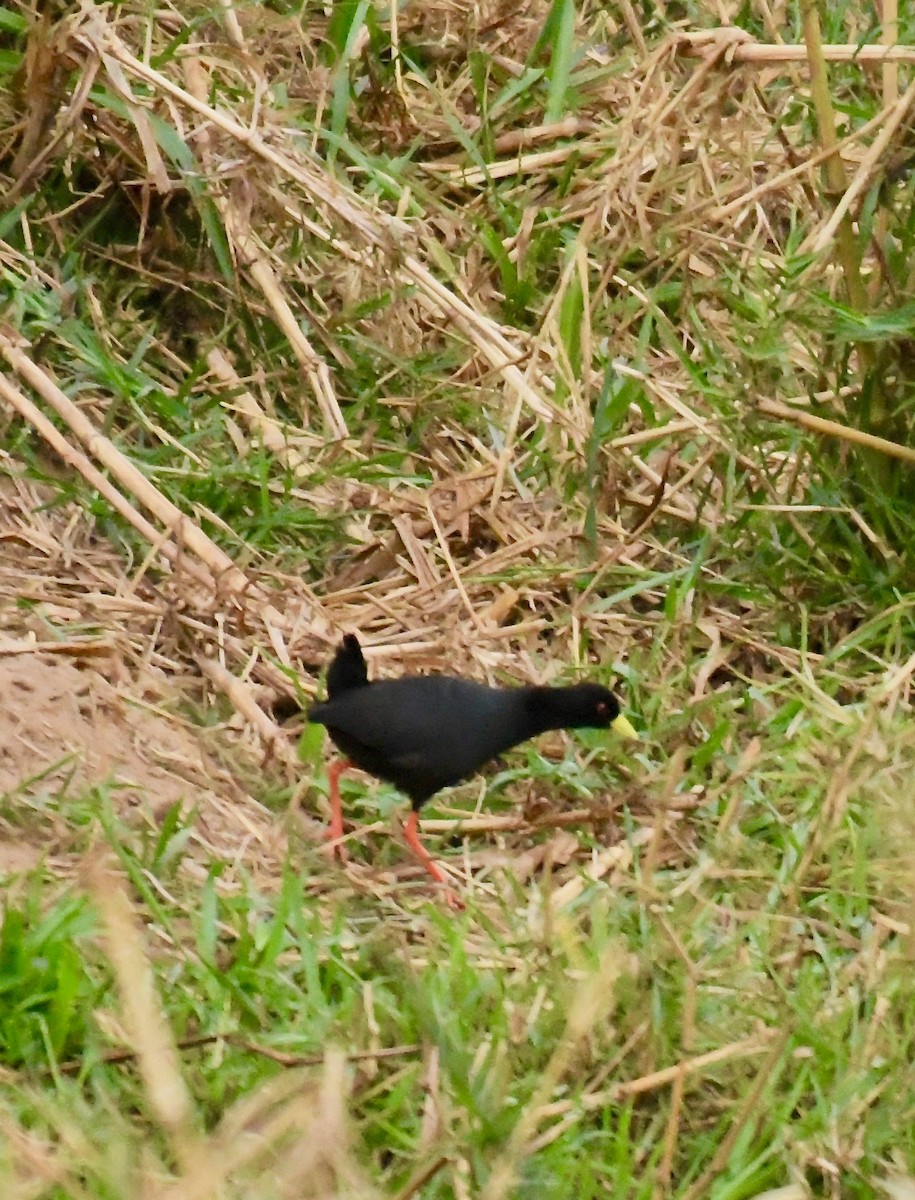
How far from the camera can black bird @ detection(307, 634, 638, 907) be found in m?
3.10

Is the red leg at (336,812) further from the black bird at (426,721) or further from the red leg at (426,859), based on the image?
the red leg at (426,859)

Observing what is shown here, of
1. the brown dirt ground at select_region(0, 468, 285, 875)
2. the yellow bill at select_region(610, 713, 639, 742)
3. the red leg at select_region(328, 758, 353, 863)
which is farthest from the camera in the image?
the yellow bill at select_region(610, 713, 639, 742)

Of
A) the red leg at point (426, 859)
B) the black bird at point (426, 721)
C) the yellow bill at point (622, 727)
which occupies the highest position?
the black bird at point (426, 721)

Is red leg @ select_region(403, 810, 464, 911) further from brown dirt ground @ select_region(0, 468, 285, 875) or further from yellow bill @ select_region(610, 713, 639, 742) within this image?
yellow bill @ select_region(610, 713, 639, 742)

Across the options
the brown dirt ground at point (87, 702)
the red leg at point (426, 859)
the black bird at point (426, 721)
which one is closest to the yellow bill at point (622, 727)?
the black bird at point (426, 721)

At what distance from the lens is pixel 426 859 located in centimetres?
312

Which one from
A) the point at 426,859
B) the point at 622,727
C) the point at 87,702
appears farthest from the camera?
the point at 622,727

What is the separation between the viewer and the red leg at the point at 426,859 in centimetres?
304

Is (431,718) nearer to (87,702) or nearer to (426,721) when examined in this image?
(426,721)

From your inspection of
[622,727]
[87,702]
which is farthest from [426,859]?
[87,702]

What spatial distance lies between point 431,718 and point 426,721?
0.02m

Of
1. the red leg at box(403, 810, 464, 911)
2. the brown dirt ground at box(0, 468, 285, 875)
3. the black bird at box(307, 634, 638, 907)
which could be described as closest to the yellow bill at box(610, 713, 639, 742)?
the black bird at box(307, 634, 638, 907)

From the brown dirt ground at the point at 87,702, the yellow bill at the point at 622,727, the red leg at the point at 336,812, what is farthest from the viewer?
the yellow bill at the point at 622,727

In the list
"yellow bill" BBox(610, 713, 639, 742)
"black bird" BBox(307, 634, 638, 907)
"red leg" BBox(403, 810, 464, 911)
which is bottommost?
"red leg" BBox(403, 810, 464, 911)
